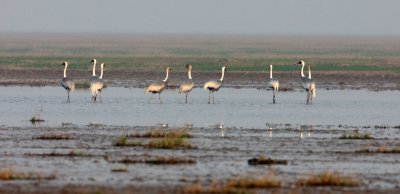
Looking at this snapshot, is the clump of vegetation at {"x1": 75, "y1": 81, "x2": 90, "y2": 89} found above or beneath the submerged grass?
above

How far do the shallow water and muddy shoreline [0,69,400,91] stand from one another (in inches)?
144

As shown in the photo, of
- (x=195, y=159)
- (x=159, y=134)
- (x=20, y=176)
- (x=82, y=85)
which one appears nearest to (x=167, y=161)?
(x=195, y=159)

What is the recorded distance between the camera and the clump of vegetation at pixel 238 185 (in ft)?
49.2

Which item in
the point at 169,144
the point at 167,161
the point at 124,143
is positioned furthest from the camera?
the point at 124,143

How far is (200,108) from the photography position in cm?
3309

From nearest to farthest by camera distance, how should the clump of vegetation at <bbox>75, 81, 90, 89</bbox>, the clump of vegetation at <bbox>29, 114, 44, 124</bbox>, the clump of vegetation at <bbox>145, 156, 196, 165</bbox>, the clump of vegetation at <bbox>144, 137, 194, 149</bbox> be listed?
the clump of vegetation at <bbox>145, 156, 196, 165</bbox>
the clump of vegetation at <bbox>144, 137, 194, 149</bbox>
the clump of vegetation at <bbox>29, 114, 44, 124</bbox>
the clump of vegetation at <bbox>75, 81, 90, 89</bbox>

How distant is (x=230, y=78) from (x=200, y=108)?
56.7ft

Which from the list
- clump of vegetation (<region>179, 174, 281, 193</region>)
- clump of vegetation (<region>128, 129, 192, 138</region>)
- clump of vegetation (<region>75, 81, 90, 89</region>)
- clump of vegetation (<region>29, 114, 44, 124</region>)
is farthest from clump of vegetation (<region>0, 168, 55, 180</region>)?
clump of vegetation (<region>75, 81, 90, 89</region>)

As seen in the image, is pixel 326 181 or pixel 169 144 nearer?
pixel 326 181

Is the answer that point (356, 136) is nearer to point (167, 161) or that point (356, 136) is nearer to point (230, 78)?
point (167, 161)

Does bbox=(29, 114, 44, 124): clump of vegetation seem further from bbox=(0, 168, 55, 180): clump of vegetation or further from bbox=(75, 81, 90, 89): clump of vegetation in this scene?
bbox=(75, 81, 90, 89): clump of vegetation

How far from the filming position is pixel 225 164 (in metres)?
18.4

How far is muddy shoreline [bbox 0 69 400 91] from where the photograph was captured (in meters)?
45.1

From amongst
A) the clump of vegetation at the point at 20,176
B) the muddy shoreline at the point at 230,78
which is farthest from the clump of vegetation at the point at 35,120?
the muddy shoreline at the point at 230,78
